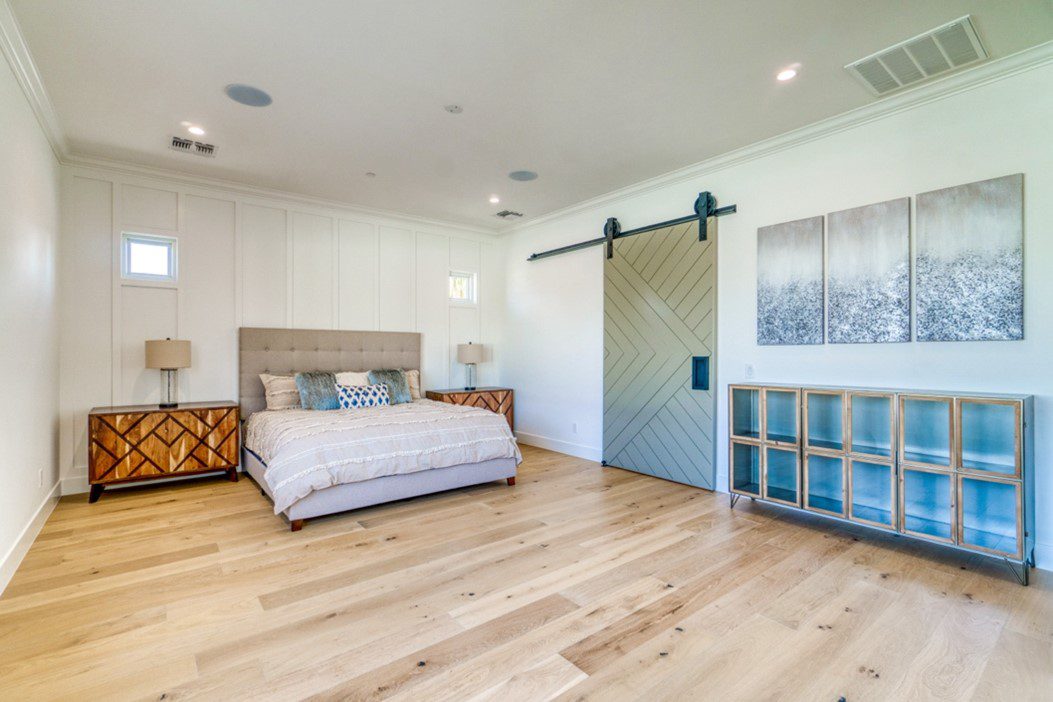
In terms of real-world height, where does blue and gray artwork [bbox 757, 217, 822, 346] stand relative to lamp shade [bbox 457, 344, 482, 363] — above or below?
above

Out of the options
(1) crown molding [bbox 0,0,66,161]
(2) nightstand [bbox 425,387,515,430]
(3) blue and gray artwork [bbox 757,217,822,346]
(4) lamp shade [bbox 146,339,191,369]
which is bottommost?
(2) nightstand [bbox 425,387,515,430]

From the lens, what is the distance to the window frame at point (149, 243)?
4.54 meters

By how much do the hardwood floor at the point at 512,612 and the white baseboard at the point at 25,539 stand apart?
0.06m

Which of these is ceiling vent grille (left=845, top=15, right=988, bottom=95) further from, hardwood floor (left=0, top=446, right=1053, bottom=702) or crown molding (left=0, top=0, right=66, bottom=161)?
crown molding (left=0, top=0, right=66, bottom=161)

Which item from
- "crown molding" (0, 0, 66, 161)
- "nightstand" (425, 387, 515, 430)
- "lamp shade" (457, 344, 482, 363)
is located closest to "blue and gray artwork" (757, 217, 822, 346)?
"nightstand" (425, 387, 515, 430)

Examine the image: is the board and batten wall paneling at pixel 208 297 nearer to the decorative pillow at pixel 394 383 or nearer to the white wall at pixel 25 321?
the white wall at pixel 25 321

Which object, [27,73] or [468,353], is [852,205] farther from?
[27,73]

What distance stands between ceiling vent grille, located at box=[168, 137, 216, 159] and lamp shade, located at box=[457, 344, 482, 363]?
10.6ft

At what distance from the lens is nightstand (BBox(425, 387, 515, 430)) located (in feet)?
19.3

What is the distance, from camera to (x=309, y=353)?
543 centimetres

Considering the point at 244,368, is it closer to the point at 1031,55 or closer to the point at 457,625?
the point at 457,625

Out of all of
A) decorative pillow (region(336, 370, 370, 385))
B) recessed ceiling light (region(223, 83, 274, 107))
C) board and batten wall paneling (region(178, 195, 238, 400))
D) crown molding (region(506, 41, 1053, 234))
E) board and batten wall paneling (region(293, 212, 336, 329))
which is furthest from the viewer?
board and batten wall paneling (region(293, 212, 336, 329))

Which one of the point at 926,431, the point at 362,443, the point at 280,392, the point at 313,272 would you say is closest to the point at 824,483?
the point at 926,431

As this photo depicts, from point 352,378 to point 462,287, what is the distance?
81.5 inches
